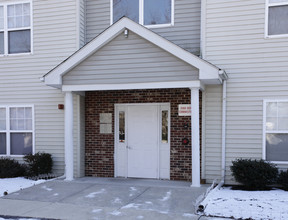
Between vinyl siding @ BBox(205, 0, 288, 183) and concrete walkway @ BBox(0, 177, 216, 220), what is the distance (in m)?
1.67

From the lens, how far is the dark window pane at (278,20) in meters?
7.57

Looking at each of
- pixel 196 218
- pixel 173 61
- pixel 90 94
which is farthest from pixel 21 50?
pixel 196 218

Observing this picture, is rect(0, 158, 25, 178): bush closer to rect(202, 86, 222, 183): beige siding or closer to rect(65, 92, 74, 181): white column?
rect(65, 92, 74, 181): white column

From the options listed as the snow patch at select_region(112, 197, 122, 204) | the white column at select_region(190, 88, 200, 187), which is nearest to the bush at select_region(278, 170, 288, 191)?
the white column at select_region(190, 88, 200, 187)

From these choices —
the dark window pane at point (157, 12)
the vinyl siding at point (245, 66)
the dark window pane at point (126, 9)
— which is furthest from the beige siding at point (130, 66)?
the dark window pane at point (126, 9)

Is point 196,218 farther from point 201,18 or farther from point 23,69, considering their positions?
point 23,69

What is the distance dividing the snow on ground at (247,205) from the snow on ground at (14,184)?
4732 millimetres

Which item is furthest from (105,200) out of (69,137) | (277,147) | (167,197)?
(277,147)

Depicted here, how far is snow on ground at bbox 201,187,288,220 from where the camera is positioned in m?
5.26

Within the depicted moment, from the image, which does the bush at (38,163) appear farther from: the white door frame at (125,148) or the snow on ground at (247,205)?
the snow on ground at (247,205)

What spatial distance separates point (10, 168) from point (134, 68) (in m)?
5.00

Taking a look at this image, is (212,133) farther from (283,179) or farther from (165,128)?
(283,179)

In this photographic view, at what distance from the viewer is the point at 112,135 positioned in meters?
8.94

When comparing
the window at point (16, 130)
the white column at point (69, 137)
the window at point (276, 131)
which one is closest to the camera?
the window at point (276, 131)
